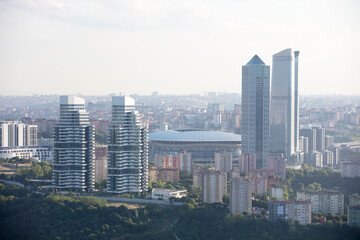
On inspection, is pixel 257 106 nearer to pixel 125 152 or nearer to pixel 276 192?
pixel 276 192

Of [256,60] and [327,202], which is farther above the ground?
[256,60]

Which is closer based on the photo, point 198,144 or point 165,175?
point 165,175

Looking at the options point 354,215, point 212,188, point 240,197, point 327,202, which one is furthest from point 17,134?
point 354,215

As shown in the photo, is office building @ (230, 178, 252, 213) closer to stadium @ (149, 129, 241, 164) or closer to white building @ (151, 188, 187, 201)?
white building @ (151, 188, 187, 201)

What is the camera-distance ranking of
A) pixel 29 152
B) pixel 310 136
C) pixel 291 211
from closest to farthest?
pixel 291 211 < pixel 29 152 < pixel 310 136

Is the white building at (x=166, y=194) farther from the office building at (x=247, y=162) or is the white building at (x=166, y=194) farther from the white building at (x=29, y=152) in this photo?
the white building at (x=29, y=152)

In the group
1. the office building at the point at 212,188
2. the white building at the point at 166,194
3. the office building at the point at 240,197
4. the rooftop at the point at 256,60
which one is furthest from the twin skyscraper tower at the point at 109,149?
the rooftop at the point at 256,60

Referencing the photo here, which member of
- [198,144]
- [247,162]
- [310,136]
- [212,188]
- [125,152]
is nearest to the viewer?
[212,188]

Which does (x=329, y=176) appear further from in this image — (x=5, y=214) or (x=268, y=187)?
(x=5, y=214)

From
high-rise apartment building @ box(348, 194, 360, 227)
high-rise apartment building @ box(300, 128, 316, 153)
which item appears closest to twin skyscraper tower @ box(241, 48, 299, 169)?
high-rise apartment building @ box(300, 128, 316, 153)
